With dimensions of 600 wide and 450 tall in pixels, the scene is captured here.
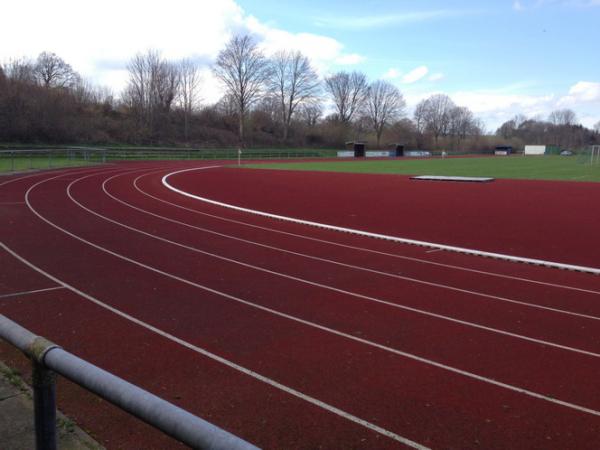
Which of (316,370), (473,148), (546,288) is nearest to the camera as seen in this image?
(316,370)

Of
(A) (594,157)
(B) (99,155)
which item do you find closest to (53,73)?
(B) (99,155)

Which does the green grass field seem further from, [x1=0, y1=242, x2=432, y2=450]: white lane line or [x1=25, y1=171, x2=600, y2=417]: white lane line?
[x1=0, y1=242, x2=432, y2=450]: white lane line

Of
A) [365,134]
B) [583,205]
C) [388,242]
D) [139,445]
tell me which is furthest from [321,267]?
[365,134]

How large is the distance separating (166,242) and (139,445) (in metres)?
7.45

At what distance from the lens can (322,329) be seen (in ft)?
19.1

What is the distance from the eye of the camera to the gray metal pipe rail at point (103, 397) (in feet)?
4.73

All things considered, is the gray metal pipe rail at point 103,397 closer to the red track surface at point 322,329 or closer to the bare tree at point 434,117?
the red track surface at point 322,329

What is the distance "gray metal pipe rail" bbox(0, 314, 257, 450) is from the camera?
4.73ft

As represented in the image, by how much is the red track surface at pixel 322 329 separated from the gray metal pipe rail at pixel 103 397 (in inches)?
63.1

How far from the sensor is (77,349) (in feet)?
16.9

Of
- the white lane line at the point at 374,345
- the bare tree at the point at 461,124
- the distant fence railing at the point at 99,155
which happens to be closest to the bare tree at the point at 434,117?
the bare tree at the point at 461,124

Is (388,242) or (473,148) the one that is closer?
(388,242)

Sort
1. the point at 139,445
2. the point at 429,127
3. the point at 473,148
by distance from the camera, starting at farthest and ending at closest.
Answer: the point at 429,127 < the point at 473,148 < the point at 139,445

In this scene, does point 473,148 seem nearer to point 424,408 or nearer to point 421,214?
point 421,214
